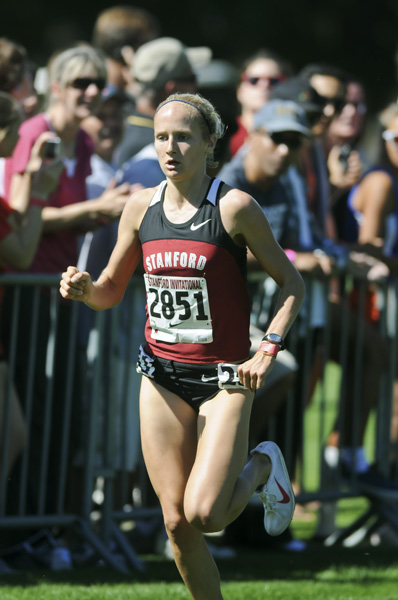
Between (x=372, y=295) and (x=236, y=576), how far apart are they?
2.33 metres

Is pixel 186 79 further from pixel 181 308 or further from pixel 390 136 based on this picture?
pixel 181 308

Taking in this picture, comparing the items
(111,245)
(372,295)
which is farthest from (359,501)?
(111,245)

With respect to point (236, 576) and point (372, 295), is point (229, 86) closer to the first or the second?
point (372, 295)

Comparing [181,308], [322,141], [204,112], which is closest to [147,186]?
[204,112]

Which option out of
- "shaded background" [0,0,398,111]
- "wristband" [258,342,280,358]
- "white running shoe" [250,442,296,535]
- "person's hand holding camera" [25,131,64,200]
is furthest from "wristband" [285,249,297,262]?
"shaded background" [0,0,398,111]

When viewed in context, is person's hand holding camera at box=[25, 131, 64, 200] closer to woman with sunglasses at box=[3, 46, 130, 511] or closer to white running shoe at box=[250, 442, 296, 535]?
woman with sunglasses at box=[3, 46, 130, 511]

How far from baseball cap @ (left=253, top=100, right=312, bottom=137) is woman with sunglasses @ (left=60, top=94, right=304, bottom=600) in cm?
211

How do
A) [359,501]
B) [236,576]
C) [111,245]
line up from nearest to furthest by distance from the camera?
[236,576], [111,245], [359,501]

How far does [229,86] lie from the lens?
7.91 meters

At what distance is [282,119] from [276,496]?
9.12 feet

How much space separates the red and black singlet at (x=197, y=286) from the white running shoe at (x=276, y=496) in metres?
0.57

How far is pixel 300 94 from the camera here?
7652 mm

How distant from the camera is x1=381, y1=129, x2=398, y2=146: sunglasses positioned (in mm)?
8125

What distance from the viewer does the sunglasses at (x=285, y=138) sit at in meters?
6.90
